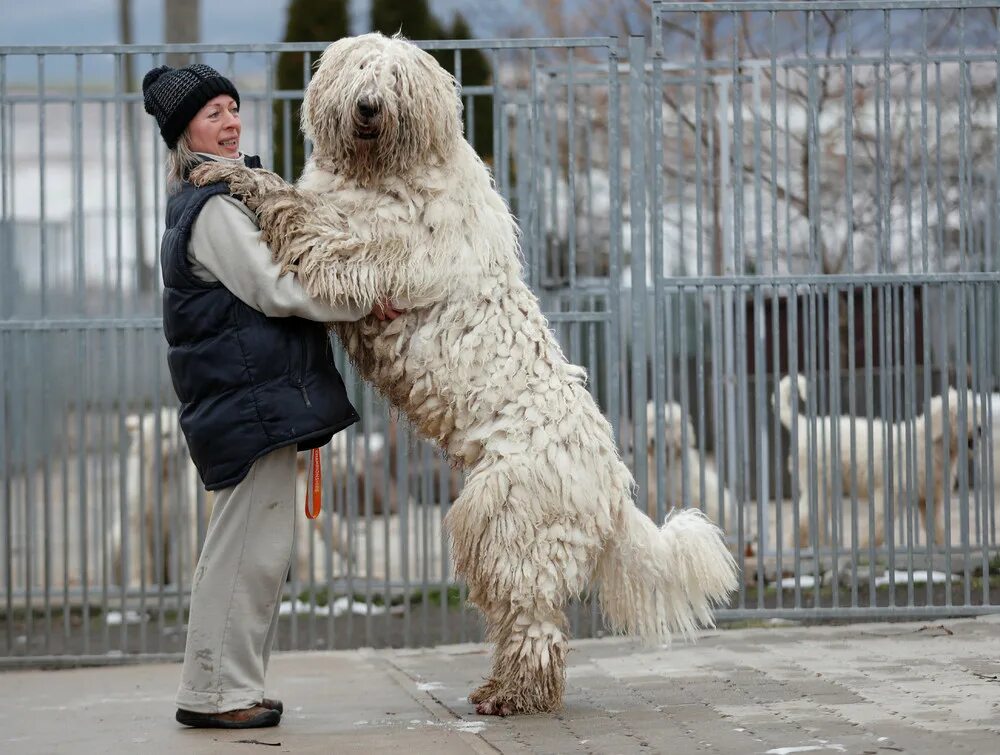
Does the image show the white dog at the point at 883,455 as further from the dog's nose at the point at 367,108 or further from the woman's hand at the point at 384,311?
the dog's nose at the point at 367,108

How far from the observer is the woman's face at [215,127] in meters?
4.56

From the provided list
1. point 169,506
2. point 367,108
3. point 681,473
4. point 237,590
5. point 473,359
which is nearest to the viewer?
point 367,108

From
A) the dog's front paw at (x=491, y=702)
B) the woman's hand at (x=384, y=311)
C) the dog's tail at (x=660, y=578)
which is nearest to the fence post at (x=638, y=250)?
the dog's tail at (x=660, y=578)

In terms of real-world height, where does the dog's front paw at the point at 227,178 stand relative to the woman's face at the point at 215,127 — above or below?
below

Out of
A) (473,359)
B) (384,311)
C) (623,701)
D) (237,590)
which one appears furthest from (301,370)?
(623,701)

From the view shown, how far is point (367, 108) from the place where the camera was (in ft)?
14.3

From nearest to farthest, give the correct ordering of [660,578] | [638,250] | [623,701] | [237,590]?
[237,590]
[660,578]
[623,701]
[638,250]

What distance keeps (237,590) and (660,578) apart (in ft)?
4.57

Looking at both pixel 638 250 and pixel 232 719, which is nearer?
pixel 232 719

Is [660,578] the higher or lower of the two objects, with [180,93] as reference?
lower

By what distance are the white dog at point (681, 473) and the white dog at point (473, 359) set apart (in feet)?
5.49

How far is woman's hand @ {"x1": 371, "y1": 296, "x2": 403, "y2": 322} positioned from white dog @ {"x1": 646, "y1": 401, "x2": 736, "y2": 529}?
83.4 inches

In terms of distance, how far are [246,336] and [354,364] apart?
464 millimetres

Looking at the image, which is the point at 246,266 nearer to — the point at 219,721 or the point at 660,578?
the point at 219,721
